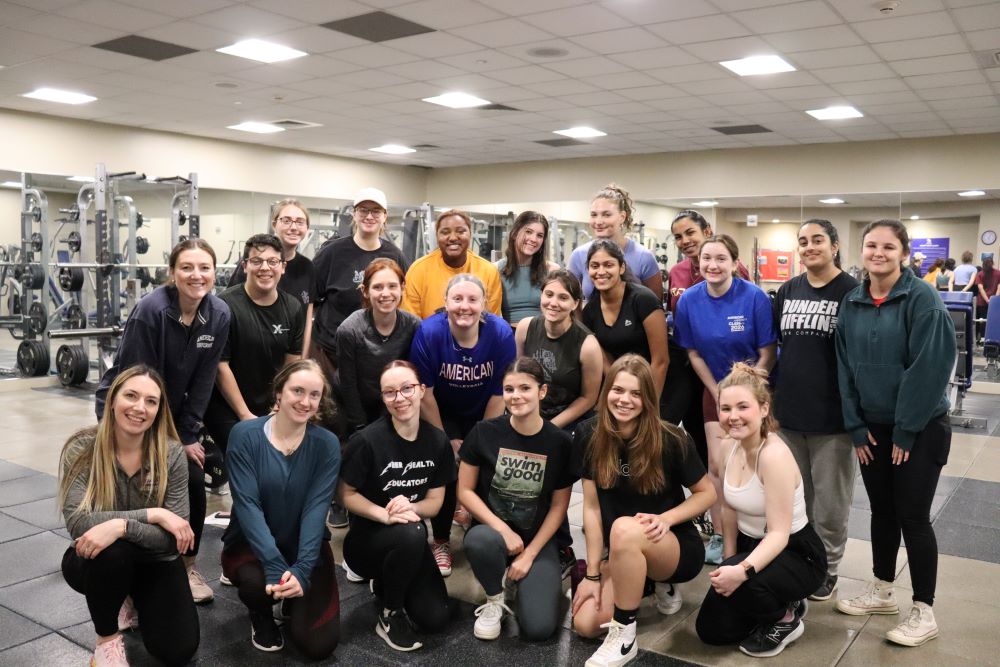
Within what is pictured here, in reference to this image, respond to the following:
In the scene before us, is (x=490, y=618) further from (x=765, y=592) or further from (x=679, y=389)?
(x=679, y=389)

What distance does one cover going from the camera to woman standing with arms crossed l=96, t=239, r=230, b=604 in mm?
2918

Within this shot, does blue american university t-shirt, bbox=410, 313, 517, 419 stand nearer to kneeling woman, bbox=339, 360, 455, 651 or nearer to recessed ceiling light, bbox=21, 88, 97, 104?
kneeling woman, bbox=339, 360, 455, 651

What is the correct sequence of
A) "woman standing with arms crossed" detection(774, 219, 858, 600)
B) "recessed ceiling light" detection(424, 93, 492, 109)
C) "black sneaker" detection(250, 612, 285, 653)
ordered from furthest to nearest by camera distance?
"recessed ceiling light" detection(424, 93, 492, 109) < "woman standing with arms crossed" detection(774, 219, 858, 600) < "black sneaker" detection(250, 612, 285, 653)

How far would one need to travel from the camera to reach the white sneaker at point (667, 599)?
2990 mm

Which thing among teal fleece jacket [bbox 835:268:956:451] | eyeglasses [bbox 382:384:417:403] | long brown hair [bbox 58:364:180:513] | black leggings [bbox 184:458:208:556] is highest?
teal fleece jacket [bbox 835:268:956:451]

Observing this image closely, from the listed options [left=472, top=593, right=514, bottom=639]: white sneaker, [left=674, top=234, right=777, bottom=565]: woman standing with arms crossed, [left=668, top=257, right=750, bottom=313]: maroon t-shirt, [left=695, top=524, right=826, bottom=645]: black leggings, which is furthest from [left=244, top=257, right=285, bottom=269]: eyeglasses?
[left=695, top=524, right=826, bottom=645]: black leggings

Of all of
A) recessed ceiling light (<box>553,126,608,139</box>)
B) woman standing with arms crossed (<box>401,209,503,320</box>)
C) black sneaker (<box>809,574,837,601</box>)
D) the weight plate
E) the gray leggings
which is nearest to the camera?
the gray leggings

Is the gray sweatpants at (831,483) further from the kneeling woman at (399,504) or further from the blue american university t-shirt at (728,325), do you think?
the kneeling woman at (399,504)

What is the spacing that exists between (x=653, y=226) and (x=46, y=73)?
7683 millimetres

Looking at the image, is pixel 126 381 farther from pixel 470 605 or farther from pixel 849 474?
pixel 849 474

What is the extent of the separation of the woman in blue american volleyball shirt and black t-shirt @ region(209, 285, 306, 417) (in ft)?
2.02

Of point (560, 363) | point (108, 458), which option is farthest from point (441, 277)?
point (108, 458)

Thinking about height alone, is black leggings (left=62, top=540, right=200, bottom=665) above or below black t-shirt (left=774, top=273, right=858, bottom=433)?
below

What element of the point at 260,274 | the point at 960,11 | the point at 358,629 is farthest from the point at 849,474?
the point at 960,11
